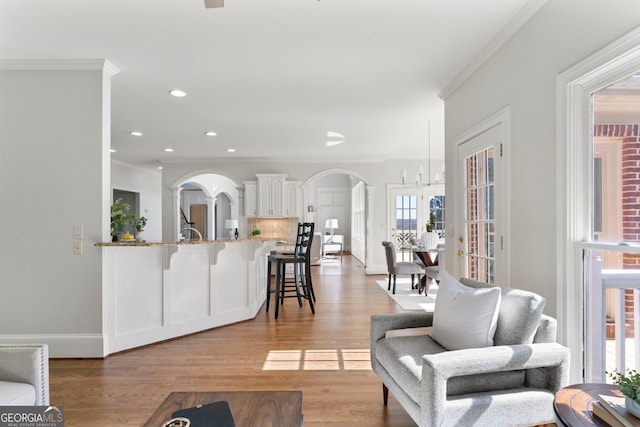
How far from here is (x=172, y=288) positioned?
12.6 ft

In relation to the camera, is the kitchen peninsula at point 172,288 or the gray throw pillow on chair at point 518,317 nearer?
the gray throw pillow on chair at point 518,317

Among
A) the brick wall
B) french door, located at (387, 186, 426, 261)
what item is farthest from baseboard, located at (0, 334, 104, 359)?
french door, located at (387, 186, 426, 261)

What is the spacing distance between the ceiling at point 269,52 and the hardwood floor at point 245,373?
268cm

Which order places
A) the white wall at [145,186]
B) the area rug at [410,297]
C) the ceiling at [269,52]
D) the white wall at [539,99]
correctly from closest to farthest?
1. the white wall at [539,99]
2. the ceiling at [269,52]
3. the area rug at [410,297]
4. the white wall at [145,186]

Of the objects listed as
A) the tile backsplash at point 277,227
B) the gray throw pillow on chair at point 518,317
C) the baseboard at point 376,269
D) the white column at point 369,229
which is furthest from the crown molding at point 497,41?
the tile backsplash at point 277,227

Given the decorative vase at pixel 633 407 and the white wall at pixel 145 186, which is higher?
the white wall at pixel 145 186

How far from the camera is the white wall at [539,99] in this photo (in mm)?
1917

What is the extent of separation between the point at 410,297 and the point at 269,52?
4370mm

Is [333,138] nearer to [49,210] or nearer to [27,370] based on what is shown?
[49,210]

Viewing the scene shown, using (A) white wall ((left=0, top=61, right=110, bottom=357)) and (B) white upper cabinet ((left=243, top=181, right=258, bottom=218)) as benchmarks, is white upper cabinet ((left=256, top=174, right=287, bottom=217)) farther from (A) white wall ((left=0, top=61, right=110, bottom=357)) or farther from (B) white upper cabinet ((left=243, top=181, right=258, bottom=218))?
(A) white wall ((left=0, top=61, right=110, bottom=357))

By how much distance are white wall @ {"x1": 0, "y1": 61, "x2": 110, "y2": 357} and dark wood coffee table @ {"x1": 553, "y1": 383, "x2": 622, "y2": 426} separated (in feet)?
11.4

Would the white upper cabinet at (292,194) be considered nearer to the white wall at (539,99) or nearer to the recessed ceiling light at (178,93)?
the recessed ceiling light at (178,93)

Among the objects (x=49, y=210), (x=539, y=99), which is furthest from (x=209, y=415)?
(x=49, y=210)

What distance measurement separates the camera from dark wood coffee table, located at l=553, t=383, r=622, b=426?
123 centimetres
